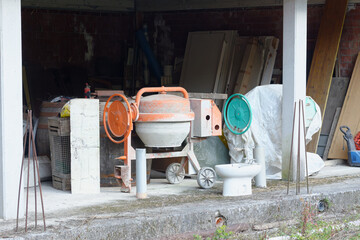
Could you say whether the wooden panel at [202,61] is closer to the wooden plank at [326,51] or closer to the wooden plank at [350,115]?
the wooden plank at [326,51]

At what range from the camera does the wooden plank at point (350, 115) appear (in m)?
10.9

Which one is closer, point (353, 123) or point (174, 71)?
point (353, 123)

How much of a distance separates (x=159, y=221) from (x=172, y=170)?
8.05 feet

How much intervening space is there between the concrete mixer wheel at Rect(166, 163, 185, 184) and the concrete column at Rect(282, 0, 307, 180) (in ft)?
4.76

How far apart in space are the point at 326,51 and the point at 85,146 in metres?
5.18

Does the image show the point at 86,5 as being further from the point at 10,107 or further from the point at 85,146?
the point at 10,107

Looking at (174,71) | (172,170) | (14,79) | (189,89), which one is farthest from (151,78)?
(14,79)

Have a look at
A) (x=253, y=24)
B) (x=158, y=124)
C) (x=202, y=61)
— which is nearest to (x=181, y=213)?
(x=158, y=124)

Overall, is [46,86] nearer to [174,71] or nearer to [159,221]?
[174,71]

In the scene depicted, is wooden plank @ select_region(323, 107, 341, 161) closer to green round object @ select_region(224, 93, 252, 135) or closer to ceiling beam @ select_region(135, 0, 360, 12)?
ceiling beam @ select_region(135, 0, 360, 12)

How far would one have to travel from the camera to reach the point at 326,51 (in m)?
11.2

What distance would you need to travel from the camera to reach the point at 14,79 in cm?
651

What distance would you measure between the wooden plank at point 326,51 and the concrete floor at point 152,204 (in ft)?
7.60

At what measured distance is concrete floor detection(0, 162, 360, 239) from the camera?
242 inches
